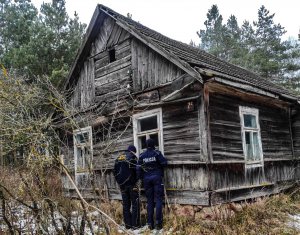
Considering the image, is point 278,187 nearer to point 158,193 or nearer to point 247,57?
point 158,193

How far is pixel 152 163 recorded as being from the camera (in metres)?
7.63

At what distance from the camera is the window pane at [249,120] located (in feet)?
32.4

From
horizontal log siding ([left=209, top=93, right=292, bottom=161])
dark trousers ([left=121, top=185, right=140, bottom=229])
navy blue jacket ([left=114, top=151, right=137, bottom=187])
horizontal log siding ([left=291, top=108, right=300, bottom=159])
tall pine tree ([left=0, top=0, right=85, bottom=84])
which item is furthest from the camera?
tall pine tree ([left=0, top=0, right=85, bottom=84])

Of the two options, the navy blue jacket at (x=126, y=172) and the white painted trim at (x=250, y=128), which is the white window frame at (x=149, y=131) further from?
the white painted trim at (x=250, y=128)

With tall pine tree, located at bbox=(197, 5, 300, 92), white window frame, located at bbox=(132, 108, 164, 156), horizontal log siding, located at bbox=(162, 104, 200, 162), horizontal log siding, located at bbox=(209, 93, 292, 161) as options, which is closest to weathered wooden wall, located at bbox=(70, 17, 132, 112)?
white window frame, located at bbox=(132, 108, 164, 156)

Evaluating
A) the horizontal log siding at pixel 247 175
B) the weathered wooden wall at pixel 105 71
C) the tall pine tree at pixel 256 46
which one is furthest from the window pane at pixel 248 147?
the tall pine tree at pixel 256 46

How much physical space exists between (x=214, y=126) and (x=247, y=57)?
24.8 meters

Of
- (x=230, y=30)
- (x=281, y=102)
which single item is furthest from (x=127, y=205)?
(x=230, y=30)

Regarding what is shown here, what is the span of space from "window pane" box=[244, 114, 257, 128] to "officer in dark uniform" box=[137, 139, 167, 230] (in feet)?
11.8

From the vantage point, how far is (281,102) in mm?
11328

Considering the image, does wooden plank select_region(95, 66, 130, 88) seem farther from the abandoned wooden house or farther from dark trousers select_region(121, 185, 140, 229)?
dark trousers select_region(121, 185, 140, 229)

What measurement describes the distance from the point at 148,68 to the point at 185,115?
6.97 ft

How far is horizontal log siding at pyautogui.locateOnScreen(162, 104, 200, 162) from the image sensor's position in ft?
26.6

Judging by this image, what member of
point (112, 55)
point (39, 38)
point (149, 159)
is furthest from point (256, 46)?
point (149, 159)
